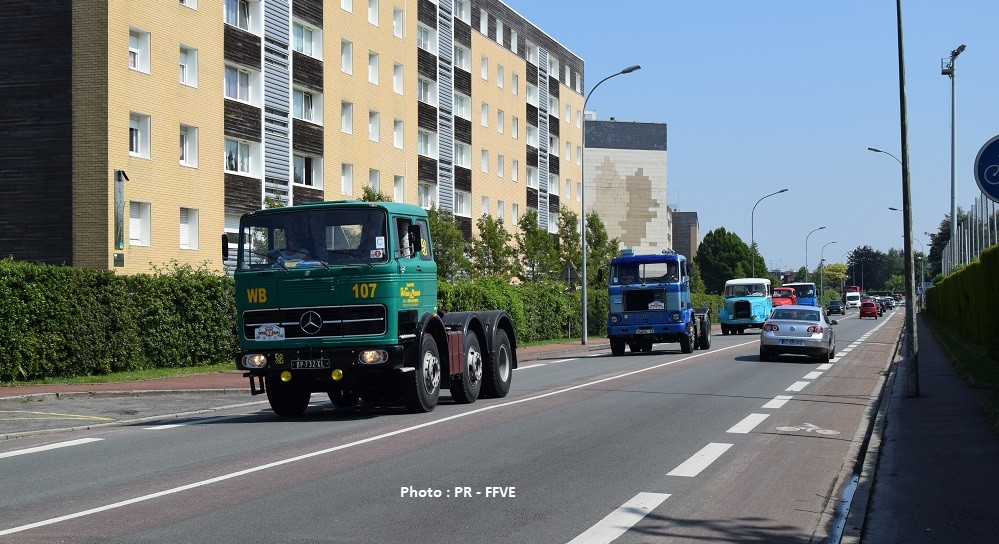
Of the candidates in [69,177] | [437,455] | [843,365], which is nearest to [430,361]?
[437,455]

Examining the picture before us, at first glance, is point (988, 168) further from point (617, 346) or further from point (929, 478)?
point (617, 346)

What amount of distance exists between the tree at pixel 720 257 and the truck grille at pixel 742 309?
3270 inches

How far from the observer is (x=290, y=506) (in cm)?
775

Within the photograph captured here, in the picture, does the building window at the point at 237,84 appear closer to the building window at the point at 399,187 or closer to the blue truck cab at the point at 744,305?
the building window at the point at 399,187

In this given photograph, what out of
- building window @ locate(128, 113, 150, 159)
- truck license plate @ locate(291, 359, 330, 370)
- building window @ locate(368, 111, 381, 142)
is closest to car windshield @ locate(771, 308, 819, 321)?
truck license plate @ locate(291, 359, 330, 370)

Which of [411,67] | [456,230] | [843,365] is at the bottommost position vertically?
[843,365]

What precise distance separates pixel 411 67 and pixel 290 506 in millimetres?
49430

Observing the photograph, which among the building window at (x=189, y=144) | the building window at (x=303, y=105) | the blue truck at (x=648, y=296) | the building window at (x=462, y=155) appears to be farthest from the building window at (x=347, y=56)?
the blue truck at (x=648, y=296)

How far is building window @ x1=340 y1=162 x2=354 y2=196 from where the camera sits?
159 feet

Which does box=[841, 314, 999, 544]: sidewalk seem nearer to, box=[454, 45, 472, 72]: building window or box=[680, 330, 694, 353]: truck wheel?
box=[680, 330, 694, 353]: truck wheel

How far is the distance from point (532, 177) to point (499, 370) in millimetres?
58389

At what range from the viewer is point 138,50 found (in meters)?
35.5

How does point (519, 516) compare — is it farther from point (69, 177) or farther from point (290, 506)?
point (69, 177)

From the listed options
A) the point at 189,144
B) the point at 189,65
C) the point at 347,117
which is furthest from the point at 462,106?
the point at 189,144
